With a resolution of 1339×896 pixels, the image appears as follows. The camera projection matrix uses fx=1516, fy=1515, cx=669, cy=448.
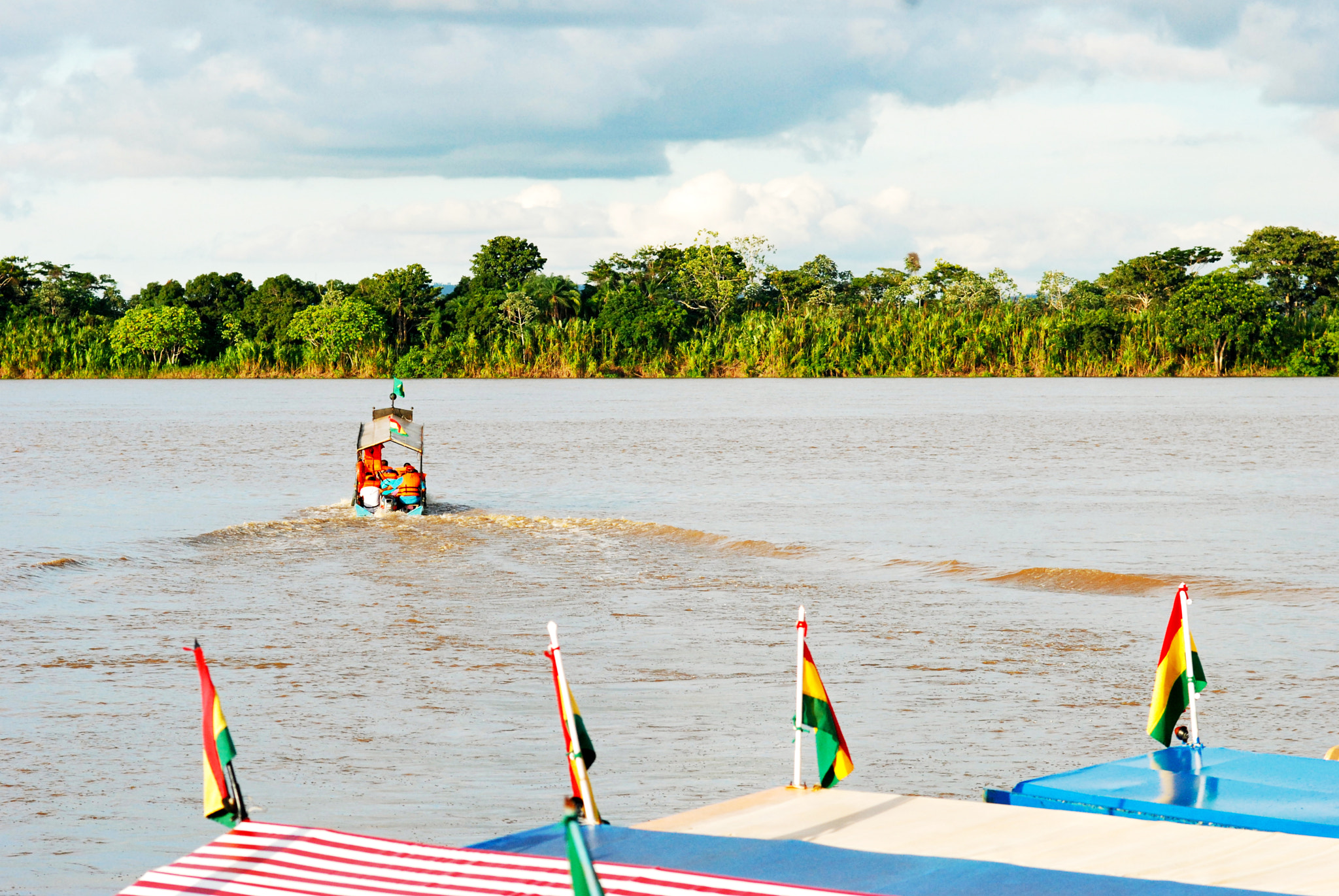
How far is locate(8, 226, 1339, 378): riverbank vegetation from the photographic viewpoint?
94375 mm

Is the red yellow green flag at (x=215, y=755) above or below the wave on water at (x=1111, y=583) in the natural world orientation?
above

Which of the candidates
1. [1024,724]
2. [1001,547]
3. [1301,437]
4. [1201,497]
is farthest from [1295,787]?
[1301,437]

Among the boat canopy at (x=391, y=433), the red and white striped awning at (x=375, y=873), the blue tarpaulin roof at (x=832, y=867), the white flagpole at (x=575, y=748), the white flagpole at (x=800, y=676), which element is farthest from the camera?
the boat canopy at (x=391, y=433)

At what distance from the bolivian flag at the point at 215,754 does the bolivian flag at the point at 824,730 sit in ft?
8.16

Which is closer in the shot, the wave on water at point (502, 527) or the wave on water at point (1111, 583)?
the wave on water at point (1111, 583)

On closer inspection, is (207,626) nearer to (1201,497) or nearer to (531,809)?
Result: (531,809)

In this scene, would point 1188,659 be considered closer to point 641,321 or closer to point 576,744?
point 576,744

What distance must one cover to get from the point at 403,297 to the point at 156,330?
16.7 meters

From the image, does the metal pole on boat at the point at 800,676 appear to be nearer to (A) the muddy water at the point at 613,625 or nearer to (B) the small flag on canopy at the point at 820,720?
(B) the small flag on canopy at the point at 820,720

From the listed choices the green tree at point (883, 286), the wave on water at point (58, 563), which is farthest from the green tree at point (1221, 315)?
the wave on water at point (58, 563)

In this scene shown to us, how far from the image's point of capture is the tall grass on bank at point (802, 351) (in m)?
93.8

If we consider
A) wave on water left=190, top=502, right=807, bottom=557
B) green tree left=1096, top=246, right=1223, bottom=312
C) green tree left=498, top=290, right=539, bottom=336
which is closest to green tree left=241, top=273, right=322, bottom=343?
green tree left=498, top=290, right=539, bottom=336

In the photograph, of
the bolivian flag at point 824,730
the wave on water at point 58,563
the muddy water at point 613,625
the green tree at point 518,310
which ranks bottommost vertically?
the wave on water at point 58,563

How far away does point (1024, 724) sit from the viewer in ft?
34.7
